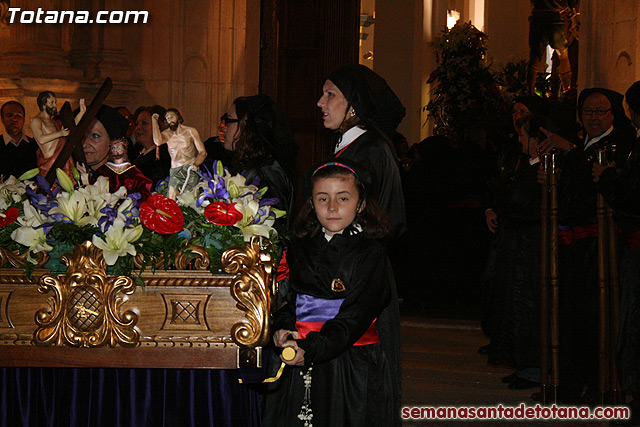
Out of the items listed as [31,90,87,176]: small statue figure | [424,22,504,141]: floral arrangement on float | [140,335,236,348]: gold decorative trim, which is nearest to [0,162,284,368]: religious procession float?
[140,335,236,348]: gold decorative trim

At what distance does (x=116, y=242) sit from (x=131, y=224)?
124mm

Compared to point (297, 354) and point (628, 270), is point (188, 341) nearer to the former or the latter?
point (297, 354)

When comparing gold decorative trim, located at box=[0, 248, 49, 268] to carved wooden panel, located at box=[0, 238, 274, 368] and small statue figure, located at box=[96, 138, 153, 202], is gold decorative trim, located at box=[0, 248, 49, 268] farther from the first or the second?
small statue figure, located at box=[96, 138, 153, 202]

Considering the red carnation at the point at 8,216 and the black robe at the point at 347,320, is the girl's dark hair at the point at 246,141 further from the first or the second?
the red carnation at the point at 8,216

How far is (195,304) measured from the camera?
254cm

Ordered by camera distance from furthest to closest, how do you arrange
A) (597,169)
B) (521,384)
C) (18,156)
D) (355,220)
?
(18,156) → (521,384) → (597,169) → (355,220)

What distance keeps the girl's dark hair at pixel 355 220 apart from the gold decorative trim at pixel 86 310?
0.84 m

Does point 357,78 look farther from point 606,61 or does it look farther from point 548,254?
point 606,61

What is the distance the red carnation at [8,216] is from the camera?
275 cm

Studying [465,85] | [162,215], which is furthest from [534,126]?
[465,85]

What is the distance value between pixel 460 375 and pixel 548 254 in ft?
4.22

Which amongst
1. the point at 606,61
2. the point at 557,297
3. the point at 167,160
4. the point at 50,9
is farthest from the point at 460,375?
the point at 50,9

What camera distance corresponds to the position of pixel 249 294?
2547 mm

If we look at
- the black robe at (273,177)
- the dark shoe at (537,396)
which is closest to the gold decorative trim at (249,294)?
the black robe at (273,177)
